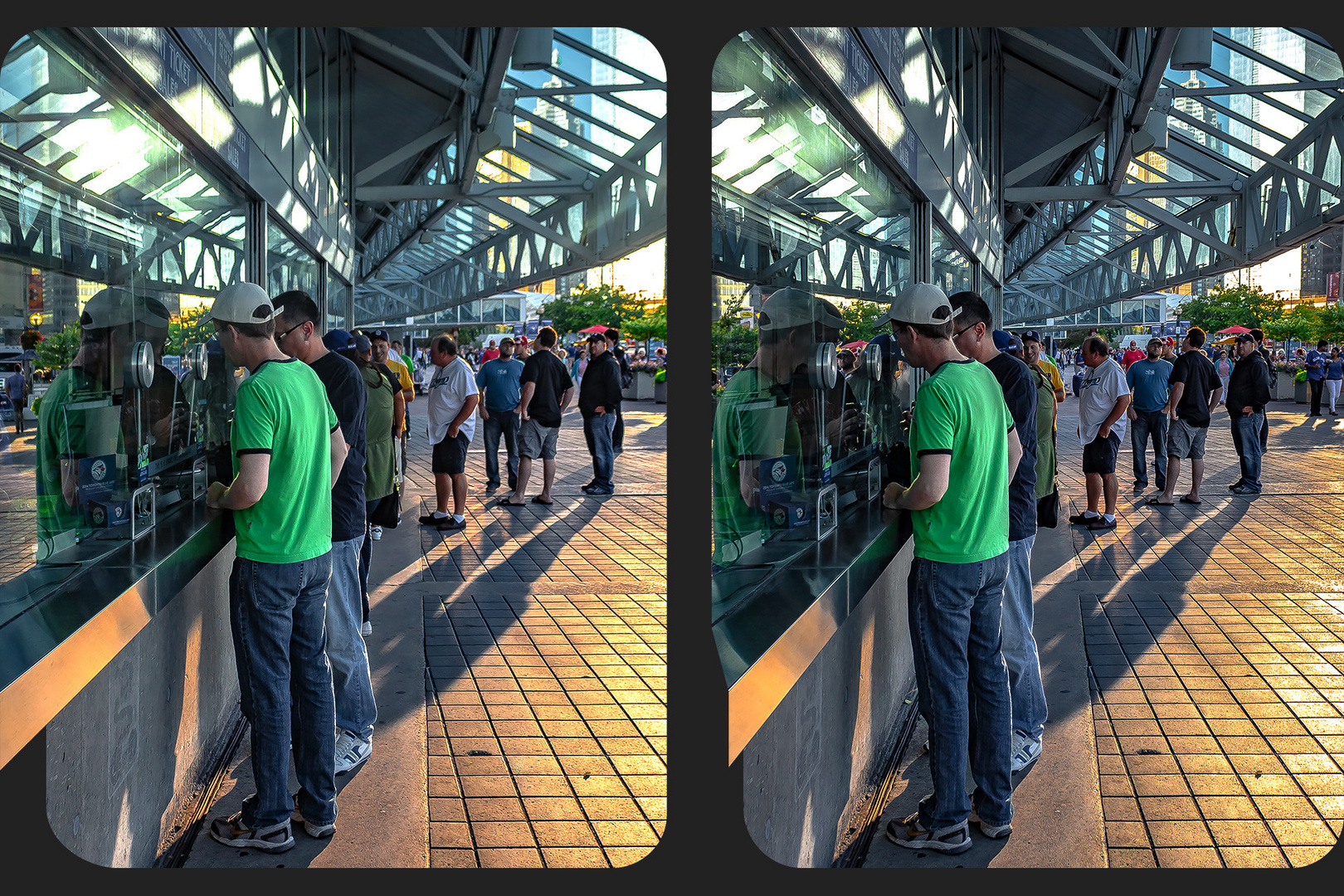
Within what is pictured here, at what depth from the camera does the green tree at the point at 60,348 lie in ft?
10.9

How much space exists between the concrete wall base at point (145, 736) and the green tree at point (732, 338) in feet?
6.32

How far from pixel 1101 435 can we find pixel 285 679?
7.11 metres

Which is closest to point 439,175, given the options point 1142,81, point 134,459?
point 1142,81

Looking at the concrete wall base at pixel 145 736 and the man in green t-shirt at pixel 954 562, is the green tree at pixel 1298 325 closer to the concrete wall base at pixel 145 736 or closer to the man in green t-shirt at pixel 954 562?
the man in green t-shirt at pixel 954 562

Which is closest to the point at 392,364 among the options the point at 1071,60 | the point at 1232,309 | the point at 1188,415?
the point at 1071,60

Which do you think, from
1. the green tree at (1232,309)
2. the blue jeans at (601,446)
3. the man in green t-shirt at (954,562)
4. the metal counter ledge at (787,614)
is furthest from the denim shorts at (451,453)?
the green tree at (1232,309)

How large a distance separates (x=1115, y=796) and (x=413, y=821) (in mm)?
2397

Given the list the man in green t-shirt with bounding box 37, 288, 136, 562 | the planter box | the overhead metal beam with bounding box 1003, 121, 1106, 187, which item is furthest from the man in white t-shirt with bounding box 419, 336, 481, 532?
the planter box

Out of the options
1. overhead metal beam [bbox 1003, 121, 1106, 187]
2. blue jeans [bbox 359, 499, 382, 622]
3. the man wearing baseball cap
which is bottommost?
blue jeans [bbox 359, 499, 382, 622]

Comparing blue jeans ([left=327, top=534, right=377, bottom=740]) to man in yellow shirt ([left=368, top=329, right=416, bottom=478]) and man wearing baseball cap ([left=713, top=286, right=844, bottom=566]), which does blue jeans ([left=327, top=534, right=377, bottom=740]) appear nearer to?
man wearing baseball cap ([left=713, top=286, right=844, bottom=566])

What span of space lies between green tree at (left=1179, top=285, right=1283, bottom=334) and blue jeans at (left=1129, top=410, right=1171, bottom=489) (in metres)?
5.81

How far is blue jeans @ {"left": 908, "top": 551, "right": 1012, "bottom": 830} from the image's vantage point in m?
3.55

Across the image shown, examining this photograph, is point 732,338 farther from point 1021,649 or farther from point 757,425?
point 1021,649

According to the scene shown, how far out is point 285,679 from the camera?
3496mm
